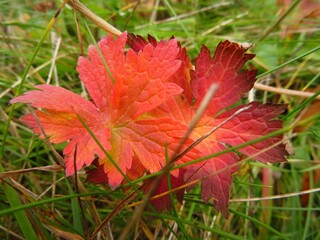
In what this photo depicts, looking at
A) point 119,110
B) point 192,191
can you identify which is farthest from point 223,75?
point 192,191

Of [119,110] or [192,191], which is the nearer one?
[119,110]

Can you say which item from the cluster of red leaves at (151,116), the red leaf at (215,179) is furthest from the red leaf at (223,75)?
the red leaf at (215,179)

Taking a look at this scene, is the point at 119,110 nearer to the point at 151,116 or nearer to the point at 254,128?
the point at 151,116

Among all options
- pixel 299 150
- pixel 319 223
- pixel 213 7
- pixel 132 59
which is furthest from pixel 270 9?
pixel 132 59

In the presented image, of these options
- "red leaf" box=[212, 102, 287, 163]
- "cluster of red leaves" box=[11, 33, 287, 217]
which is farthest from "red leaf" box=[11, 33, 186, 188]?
"red leaf" box=[212, 102, 287, 163]

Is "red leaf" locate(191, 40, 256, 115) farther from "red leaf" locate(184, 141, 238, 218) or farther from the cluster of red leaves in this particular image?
"red leaf" locate(184, 141, 238, 218)

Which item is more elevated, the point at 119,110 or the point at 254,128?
the point at 119,110
